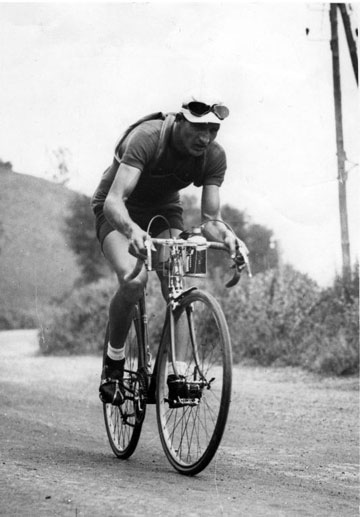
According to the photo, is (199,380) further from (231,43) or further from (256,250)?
(256,250)

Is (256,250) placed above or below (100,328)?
above

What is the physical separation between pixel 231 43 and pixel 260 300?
6711mm

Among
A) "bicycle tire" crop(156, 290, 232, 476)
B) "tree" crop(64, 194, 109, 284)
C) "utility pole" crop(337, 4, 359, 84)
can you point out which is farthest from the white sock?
"utility pole" crop(337, 4, 359, 84)

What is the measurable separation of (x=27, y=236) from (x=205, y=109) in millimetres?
3344

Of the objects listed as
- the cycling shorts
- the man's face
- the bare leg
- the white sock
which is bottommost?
the white sock

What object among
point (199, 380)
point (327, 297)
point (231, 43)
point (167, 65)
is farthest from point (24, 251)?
point (327, 297)

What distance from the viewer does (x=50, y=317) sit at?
513 inches

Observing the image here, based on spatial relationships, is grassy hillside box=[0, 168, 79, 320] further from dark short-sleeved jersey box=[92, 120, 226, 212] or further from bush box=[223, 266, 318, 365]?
bush box=[223, 266, 318, 365]

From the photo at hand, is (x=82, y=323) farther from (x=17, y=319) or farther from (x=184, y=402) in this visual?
(x=184, y=402)

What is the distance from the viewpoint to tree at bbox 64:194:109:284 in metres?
8.35

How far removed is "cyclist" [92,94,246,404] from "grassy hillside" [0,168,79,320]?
6.05ft

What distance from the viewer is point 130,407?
5.48m

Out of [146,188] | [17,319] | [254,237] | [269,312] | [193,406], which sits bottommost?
[193,406]

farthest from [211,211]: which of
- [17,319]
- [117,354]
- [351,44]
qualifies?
[351,44]
